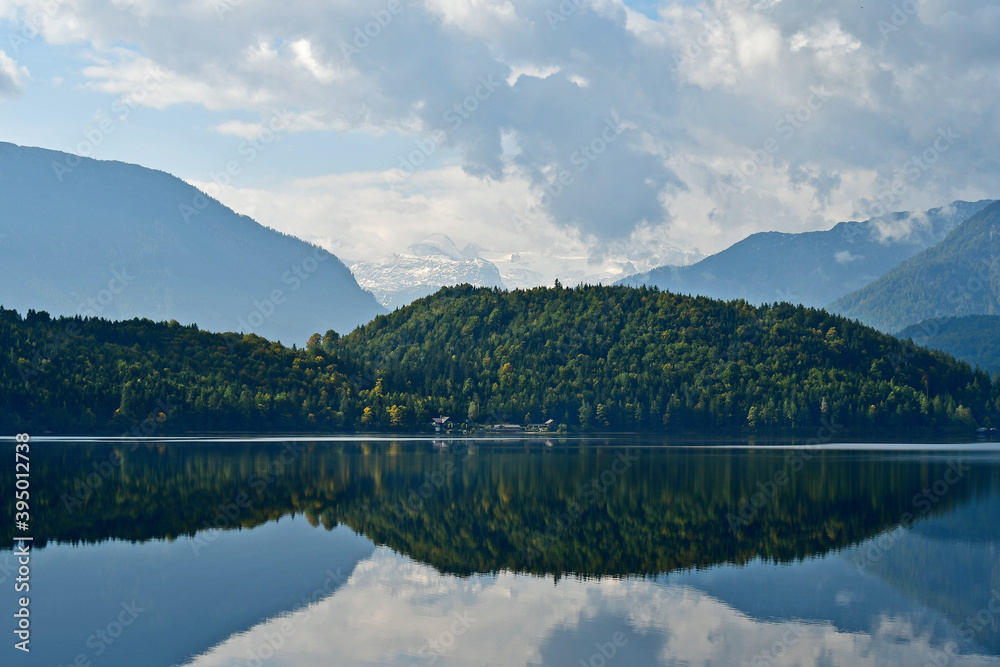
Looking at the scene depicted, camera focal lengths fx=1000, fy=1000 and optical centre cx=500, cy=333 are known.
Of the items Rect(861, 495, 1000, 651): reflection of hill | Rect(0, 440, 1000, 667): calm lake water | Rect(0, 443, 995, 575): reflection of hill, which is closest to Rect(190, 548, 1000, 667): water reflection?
Rect(0, 440, 1000, 667): calm lake water

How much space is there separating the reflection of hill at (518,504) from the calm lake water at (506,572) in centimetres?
35

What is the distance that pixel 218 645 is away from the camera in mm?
36719

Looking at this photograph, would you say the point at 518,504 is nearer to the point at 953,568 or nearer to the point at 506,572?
the point at 506,572

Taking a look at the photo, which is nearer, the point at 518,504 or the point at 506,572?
the point at 506,572

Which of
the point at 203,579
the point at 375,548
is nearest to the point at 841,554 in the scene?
the point at 375,548

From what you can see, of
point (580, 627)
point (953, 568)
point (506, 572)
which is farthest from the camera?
point (953, 568)

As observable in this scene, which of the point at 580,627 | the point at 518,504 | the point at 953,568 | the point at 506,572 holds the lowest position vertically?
the point at 580,627

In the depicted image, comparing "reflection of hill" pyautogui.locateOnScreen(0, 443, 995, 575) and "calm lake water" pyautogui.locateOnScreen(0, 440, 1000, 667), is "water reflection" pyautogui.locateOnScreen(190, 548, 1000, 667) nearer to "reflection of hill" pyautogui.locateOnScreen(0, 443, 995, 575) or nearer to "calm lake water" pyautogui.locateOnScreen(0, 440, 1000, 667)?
"calm lake water" pyautogui.locateOnScreen(0, 440, 1000, 667)

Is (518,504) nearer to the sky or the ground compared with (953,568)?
nearer to the sky

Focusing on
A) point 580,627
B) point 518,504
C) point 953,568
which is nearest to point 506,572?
point 580,627

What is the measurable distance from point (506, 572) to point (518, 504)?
24.2 metres

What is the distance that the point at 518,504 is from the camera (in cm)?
7375

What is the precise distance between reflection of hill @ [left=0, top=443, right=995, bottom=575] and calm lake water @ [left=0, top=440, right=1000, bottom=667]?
1.15 feet

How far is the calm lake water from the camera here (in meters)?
37.0
